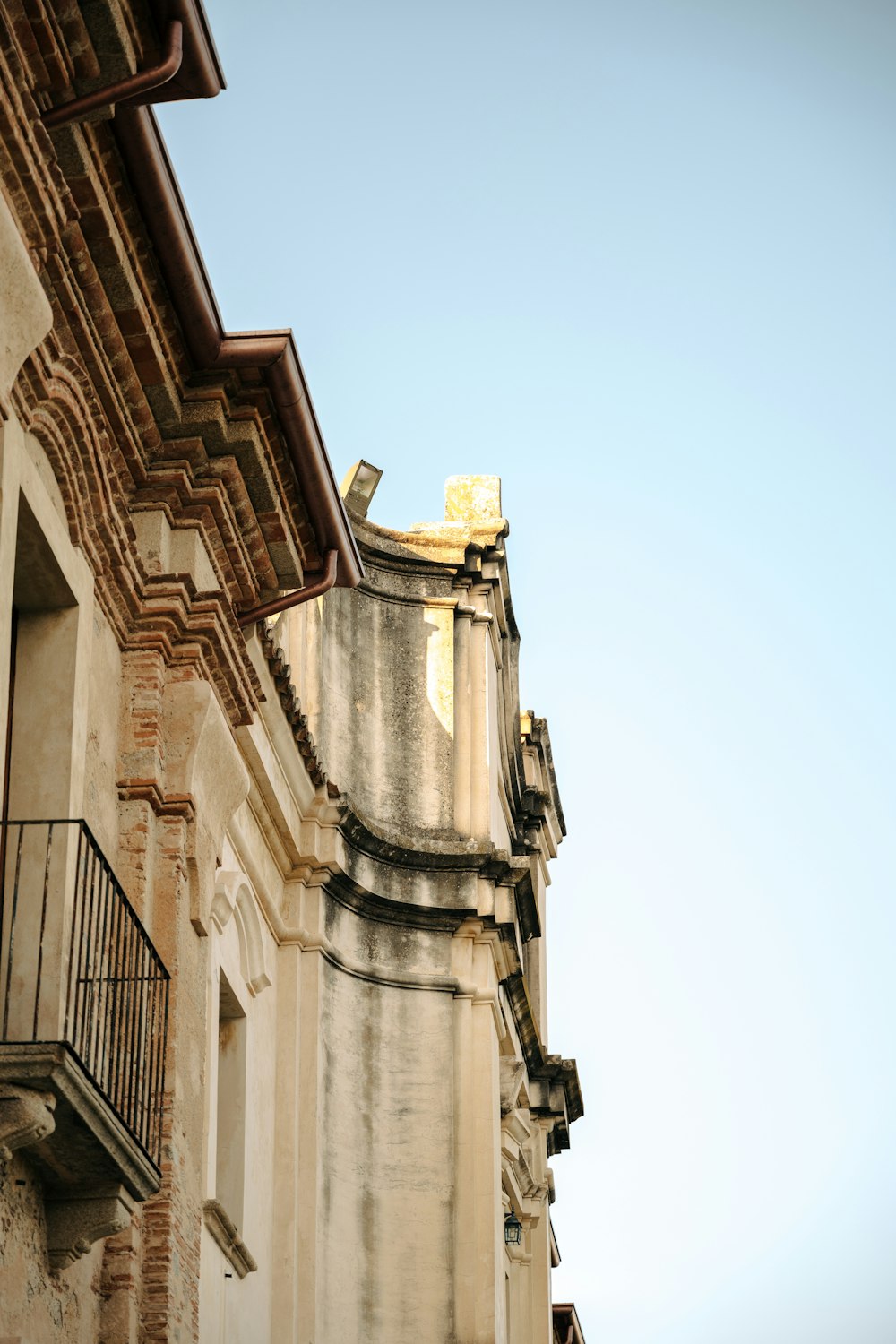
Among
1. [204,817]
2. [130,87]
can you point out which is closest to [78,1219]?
[204,817]

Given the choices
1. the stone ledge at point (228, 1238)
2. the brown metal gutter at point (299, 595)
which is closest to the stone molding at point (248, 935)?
the stone ledge at point (228, 1238)

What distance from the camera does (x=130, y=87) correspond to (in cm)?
954

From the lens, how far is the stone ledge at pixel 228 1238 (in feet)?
42.2

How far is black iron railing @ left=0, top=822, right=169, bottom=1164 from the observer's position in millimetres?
9258

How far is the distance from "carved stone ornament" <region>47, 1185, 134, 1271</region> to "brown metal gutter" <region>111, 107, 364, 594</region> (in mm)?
4116

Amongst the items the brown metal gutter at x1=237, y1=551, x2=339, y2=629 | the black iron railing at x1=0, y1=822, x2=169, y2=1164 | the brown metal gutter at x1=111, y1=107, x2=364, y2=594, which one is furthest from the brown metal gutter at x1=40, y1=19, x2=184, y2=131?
the brown metal gutter at x1=237, y1=551, x2=339, y2=629

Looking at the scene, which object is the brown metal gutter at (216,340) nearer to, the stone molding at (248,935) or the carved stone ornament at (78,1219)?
the stone molding at (248,935)

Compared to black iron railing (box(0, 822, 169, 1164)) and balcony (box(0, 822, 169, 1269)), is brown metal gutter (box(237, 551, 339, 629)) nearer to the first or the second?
black iron railing (box(0, 822, 169, 1164))

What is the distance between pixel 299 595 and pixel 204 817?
163 centimetres

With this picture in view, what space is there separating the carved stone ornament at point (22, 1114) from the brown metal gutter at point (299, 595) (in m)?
4.32

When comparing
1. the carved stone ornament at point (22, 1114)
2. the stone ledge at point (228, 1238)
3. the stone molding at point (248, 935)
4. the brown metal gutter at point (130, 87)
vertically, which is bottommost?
the carved stone ornament at point (22, 1114)

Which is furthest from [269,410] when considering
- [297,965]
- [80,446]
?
[297,965]

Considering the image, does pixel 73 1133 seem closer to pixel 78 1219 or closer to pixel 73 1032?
pixel 73 1032

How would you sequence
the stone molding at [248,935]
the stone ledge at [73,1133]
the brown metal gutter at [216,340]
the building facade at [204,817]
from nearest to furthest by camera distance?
the stone ledge at [73,1133], the building facade at [204,817], the brown metal gutter at [216,340], the stone molding at [248,935]
